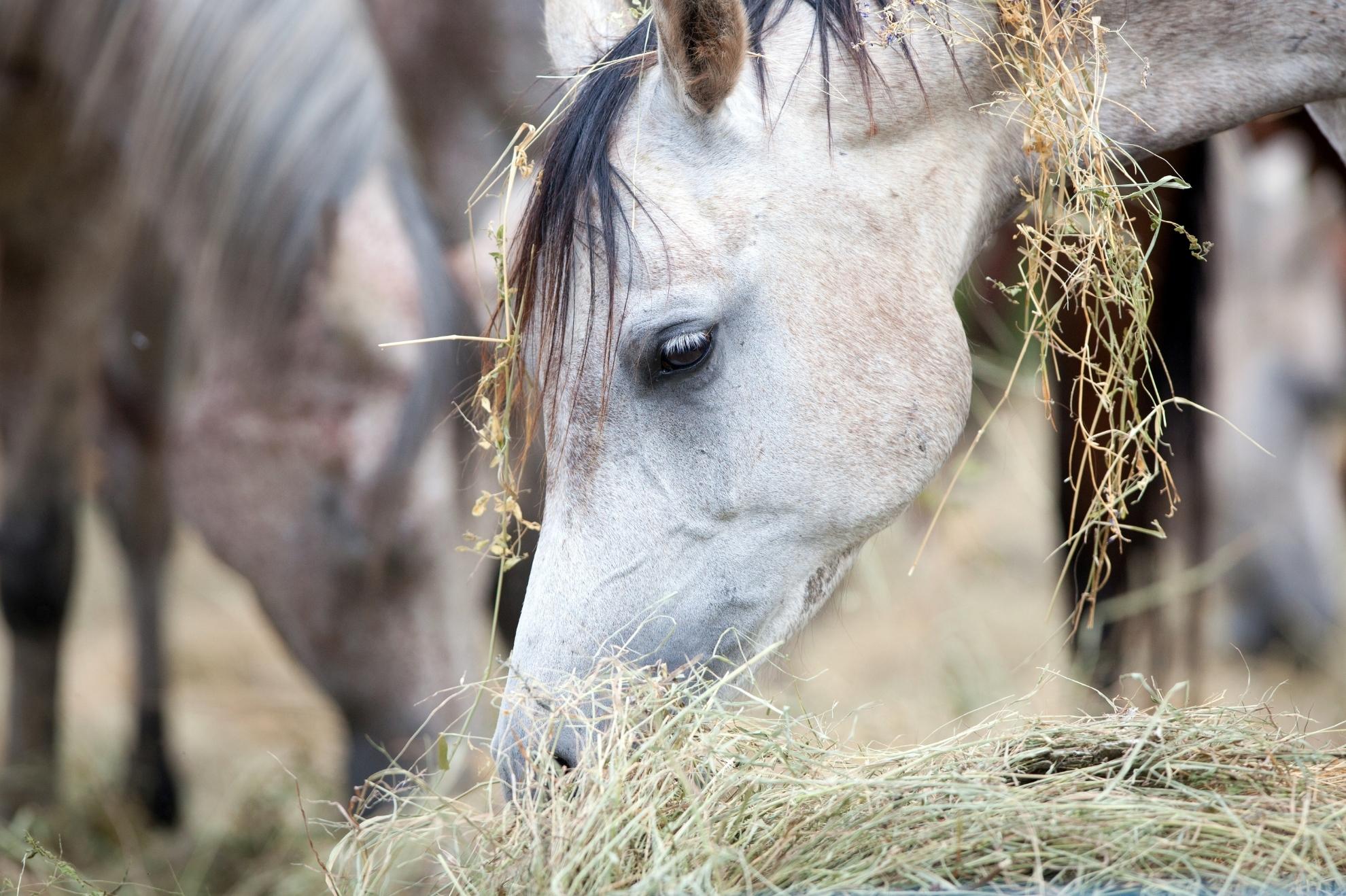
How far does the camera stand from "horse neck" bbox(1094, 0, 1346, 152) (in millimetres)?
1406

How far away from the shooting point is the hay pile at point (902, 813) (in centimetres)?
91

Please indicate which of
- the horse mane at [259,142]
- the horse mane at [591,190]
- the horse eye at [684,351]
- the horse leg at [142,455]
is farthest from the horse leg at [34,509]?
the horse eye at [684,351]

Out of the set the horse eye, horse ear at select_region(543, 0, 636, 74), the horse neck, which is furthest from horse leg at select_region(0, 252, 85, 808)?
the horse neck

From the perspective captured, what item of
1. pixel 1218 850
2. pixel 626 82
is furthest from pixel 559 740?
pixel 626 82

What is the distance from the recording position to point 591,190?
4.09ft

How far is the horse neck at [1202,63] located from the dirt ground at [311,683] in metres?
0.74

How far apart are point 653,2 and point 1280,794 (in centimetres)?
99

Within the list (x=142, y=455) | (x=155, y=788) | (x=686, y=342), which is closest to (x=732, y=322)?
(x=686, y=342)

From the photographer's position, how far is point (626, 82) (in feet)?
4.23

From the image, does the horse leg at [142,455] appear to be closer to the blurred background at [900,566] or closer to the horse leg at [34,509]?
the blurred background at [900,566]

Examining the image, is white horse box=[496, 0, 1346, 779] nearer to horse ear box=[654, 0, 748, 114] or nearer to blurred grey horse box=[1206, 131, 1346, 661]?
horse ear box=[654, 0, 748, 114]

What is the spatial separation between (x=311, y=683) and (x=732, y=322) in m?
2.72

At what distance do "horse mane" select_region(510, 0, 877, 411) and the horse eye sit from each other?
62 millimetres

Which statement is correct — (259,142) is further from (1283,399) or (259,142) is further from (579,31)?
(1283,399)
